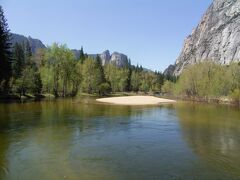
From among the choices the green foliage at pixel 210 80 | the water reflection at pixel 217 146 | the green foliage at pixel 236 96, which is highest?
the green foliage at pixel 210 80

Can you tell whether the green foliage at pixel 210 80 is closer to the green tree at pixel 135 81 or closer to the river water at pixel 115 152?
the river water at pixel 115 152

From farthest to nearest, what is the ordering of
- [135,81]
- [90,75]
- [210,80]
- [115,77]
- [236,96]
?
[135,81]
[115,77]
[90,75]
[210,80]
[236,96]

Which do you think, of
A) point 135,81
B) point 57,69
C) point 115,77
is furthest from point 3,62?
point 135,81

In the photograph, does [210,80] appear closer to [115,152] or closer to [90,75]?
[90,75]

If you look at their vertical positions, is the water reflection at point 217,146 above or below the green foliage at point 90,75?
below

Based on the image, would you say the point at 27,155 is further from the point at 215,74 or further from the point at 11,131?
the point at 215,74

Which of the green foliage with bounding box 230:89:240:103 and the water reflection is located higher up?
the green foliage with bounding box 230:89:240:103

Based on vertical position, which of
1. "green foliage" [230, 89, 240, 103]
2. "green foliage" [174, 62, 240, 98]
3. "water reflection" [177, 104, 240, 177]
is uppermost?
"green foliage" [174, 62, 240, 98]

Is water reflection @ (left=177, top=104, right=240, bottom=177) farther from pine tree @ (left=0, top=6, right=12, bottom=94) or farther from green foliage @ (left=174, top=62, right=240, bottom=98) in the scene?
green foliage @ (left=174, top=62, right=240, bottom=98)

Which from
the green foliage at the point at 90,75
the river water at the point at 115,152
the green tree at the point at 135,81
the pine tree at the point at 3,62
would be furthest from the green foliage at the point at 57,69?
the green tree at the point at 135,81

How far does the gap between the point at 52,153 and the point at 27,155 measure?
1.57 m

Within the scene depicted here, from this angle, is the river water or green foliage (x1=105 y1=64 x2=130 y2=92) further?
green foliage (x1=105 y1=64 x2=130 y2=92)

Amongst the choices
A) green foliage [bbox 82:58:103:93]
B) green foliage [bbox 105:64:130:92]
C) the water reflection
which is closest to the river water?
the water reflection

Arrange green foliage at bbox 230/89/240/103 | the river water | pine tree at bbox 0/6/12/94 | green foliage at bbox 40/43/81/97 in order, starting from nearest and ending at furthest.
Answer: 1. the river water
2. pine tree at bbox 0/6/12/94
3. green foliage at bbox 230/89/240/103
4. green foliage at bbox 40/43/81/97
